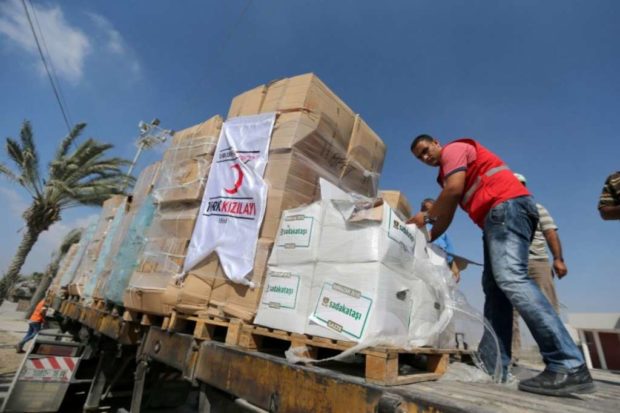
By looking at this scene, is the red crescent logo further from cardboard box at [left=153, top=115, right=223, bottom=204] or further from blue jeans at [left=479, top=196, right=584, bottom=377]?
blue jeans at [left=479, top=196, right=584, bottom=377]

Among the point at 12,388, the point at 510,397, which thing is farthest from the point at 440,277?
the point at 12,388

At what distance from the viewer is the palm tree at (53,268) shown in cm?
1828

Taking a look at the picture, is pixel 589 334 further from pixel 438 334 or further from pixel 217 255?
pixel 217 255

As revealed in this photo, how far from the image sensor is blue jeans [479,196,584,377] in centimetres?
174

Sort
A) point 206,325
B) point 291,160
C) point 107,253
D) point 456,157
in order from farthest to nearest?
1. point 107,253
2. point 291,160
3. point 206,325
4. point 456,157

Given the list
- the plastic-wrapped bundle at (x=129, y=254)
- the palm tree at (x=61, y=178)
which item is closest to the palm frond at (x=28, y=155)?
the palm tree at (x=61, y=178)

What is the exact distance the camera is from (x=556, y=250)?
3.08 meters

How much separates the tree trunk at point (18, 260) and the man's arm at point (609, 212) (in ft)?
56.7

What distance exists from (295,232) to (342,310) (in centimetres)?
71

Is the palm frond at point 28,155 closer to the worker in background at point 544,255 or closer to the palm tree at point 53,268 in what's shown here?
the palm tree at point 53,268

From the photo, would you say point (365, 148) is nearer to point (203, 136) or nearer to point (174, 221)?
point (203, 136)

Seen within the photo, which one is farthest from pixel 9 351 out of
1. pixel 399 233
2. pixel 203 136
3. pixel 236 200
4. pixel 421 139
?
pixel 421 139

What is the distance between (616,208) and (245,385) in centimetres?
A: 252

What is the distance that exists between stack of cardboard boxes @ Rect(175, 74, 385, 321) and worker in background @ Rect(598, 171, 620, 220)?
2047 mm
